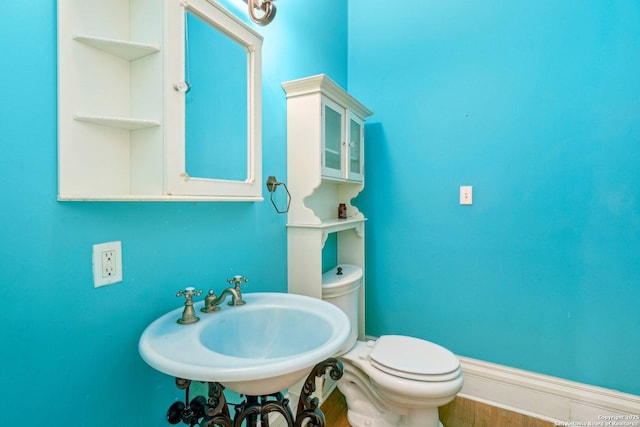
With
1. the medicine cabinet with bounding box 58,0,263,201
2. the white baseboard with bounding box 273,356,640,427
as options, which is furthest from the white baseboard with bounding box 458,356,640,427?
the medicine cabinet with bounding box 58,0,263,201

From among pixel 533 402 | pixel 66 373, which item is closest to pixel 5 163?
pixel 66 373

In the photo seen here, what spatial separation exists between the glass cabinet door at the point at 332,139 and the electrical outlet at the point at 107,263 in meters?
0.92

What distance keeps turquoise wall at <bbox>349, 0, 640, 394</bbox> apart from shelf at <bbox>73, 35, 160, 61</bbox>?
1.44 m

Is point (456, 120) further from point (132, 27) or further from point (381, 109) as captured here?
point (132, 27)

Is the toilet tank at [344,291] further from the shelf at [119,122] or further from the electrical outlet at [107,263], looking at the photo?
the shelf at [119,122]

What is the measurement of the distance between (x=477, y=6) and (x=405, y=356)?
1915 millimetres

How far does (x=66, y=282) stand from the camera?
28.1 inches

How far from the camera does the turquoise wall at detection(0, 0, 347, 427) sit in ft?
2.07

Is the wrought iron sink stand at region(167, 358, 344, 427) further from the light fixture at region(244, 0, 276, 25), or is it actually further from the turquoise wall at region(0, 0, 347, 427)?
the light fixture at region(244, 0, 276, 25)

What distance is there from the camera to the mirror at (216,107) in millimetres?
877

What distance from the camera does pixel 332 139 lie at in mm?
1581

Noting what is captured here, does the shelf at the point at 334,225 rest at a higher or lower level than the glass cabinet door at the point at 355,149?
lower

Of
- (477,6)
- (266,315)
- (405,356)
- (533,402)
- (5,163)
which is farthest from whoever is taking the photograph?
(477,6)

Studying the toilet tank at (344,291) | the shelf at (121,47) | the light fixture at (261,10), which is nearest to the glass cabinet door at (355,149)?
the toilet tank at (344,291)
